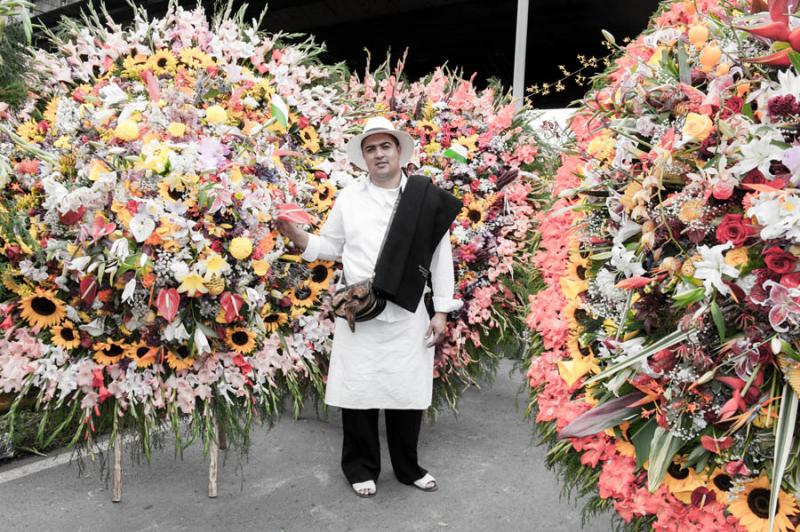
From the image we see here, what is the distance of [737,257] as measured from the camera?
1443 mm

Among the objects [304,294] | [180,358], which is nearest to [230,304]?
[180,358]

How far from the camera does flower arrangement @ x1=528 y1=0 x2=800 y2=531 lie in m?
1.40

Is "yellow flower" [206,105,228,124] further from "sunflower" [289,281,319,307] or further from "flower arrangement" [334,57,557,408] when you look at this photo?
"flower arrangement" [334,57,557,408]

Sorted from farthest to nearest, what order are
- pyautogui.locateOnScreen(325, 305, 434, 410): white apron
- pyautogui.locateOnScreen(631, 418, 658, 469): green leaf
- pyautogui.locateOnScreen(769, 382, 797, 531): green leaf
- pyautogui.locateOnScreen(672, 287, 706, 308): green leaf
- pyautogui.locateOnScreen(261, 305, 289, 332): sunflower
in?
pyautogui.locateOnScreen(325, 305, 434, 410): white apron → pyautogui.locateOnScreen(261, 305, 289, 332): sunflower → pyautogui.locateOnScreen(631, 418, 658, 469): green leaf → pyautogui.locateOnScreen(672, 287, 706, 308): green leaf → pyautogui.locateOnScreen(769, 382, 797, 531): green leaf

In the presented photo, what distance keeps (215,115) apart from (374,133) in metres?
0.76

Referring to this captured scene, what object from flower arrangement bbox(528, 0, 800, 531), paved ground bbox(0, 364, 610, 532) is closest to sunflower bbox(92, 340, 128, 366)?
paved ground bbox(0, 364, 610, 532)

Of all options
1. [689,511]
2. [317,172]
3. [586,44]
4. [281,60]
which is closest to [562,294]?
[689,511]

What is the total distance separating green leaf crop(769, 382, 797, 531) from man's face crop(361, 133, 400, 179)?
1.94 meters

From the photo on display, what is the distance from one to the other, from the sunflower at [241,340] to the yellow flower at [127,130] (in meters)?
0.77

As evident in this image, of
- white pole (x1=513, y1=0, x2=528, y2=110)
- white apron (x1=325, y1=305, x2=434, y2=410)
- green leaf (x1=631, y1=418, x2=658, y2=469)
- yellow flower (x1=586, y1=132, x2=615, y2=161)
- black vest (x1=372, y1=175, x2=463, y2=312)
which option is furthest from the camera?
white pole (x1=513, y1=0, x2=528, y2=110)

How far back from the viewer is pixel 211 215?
7.38 feet

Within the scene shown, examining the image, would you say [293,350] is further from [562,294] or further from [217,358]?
[562,294]

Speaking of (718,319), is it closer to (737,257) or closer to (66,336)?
(737,257)

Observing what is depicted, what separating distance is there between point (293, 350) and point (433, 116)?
1.62 m
